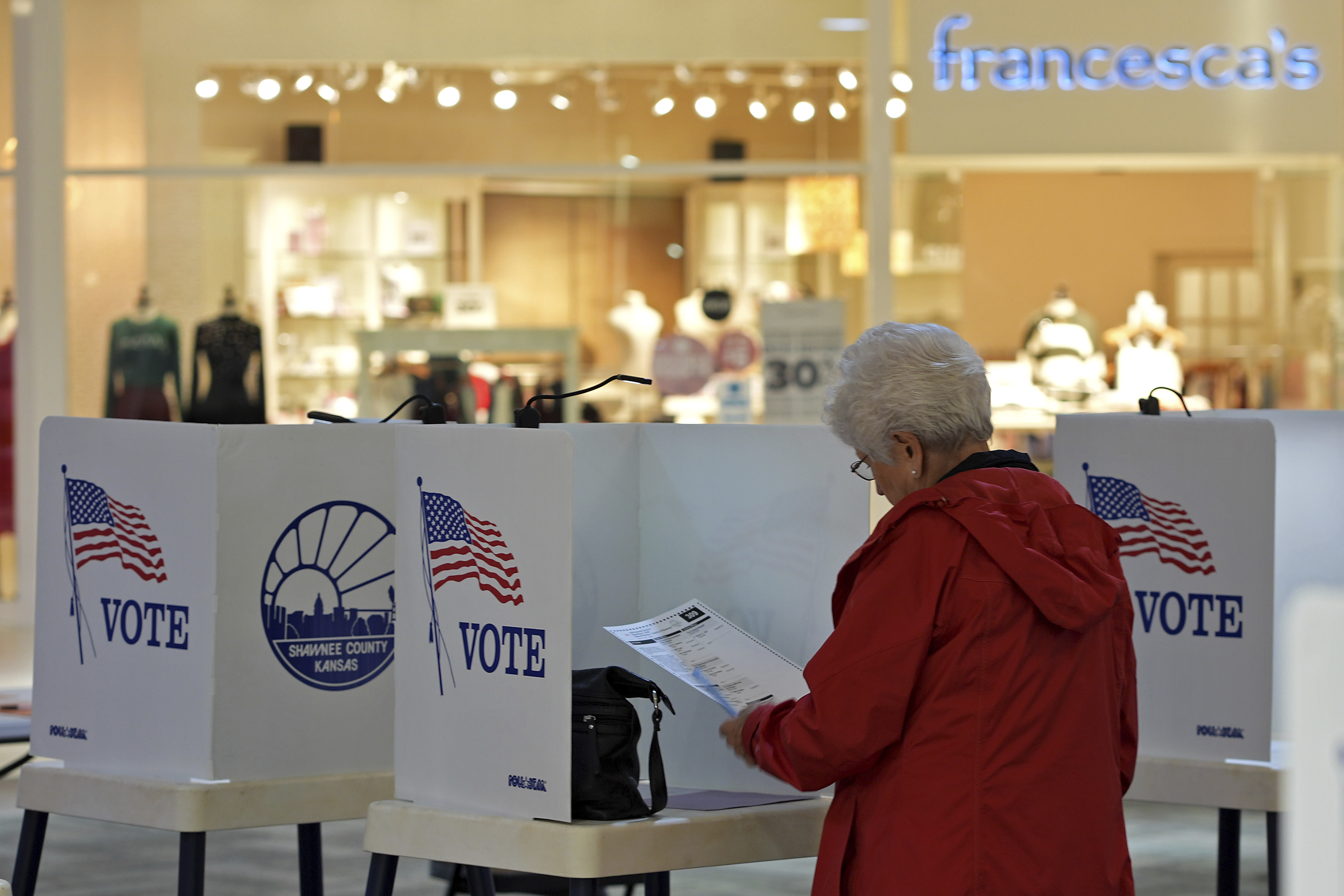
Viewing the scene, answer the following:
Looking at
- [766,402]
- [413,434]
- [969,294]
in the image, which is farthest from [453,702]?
[969,294]

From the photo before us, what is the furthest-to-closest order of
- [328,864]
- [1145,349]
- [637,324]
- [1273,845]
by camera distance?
[637,324], [1145,349], [328,864], [1273,845]

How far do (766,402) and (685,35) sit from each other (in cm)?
196

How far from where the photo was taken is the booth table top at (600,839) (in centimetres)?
180

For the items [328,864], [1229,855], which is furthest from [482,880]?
[328,864]

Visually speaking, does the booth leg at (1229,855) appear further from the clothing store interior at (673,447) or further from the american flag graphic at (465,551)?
the american flag graphic at (465,551)

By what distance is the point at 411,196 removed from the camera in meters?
7.14

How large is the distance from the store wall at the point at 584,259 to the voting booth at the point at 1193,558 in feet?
15.4

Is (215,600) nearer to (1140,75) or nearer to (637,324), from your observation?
(637,324)

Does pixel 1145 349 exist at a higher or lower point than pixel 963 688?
higher

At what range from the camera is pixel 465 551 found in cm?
187

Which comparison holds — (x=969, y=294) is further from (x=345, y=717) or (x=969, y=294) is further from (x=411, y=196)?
(x=345, y=717)

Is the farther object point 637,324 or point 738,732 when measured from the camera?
point 637,324

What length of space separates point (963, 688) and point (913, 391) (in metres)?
0.36

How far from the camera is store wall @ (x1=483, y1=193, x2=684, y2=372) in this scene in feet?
23.2
